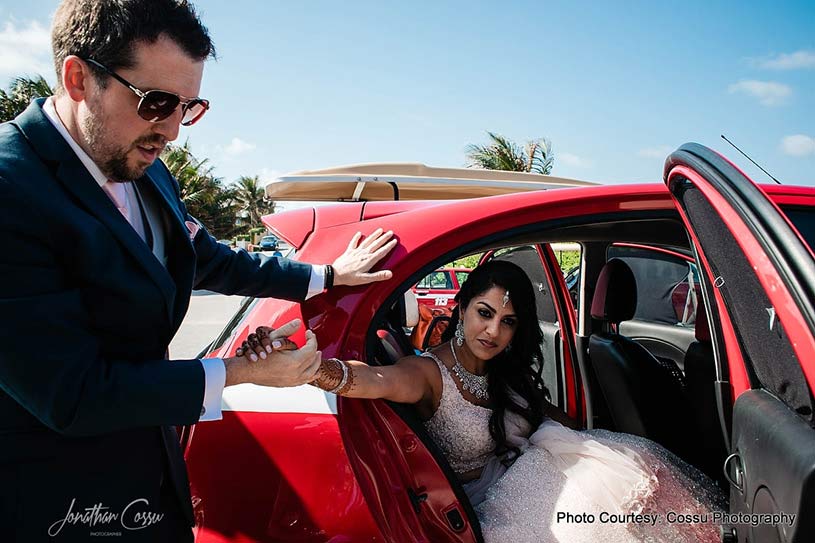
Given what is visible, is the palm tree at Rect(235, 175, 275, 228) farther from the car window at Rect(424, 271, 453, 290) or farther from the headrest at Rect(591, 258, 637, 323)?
the headrest at Rect(591, 258, 637, 323)

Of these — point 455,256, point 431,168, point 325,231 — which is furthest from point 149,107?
point 431,168

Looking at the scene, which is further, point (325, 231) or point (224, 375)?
point (325, 231)

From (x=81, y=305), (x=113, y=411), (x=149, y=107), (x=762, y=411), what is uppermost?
(x=149, y=107)

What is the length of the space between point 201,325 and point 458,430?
31.3 feet

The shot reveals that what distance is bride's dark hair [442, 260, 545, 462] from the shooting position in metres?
2.11

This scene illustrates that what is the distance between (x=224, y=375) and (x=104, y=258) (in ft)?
1.14

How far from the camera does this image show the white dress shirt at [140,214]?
47.0 inches

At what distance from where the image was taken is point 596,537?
1.57 m

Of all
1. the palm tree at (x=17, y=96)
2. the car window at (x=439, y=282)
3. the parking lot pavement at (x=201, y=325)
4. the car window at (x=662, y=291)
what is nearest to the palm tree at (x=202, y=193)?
the palm tree at (x=17, y=96)

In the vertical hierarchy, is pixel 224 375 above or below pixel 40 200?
below

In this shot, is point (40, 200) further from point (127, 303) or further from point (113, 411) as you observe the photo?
point (113, 411)

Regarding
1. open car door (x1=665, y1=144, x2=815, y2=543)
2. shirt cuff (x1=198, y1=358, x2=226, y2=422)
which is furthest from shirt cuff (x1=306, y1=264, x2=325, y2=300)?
open car door (x1=665, y1=144, x2=815, y2=543)

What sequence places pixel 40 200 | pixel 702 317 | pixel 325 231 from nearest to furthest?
pixel 40 200
pixel 325 231
pixel 702 317

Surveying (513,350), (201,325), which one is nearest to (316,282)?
(513,350)
